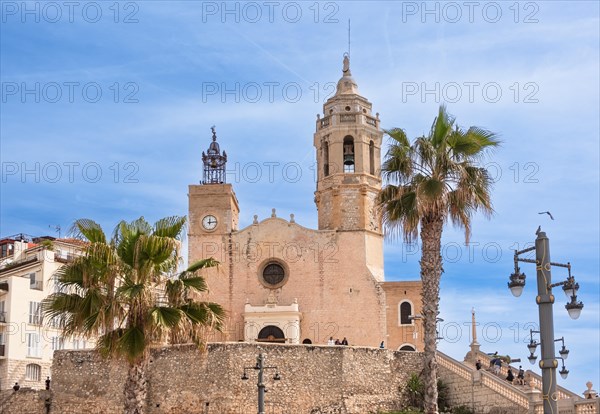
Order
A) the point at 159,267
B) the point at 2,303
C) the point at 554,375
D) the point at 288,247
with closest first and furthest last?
the point at 554,375 < the point at 159,267 < the point at 2,303 < the point at 288,247

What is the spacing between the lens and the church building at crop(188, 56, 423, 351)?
52250 millimetres

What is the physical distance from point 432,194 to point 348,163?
2905cm

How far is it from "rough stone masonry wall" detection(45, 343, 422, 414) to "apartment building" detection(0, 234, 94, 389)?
26.8 feet

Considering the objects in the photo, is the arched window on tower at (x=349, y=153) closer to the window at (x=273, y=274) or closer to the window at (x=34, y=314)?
the window at (x=273, y=274)

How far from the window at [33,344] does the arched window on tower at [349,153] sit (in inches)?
756

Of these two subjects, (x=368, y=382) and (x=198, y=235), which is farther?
(x=198, y=235)

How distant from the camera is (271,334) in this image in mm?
51938

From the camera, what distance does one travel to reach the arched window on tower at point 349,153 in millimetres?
56000

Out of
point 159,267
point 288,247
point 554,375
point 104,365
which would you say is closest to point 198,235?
point 288,247

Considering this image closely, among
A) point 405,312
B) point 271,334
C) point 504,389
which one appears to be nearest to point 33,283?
point 271,334

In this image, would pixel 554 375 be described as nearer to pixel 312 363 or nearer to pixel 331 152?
pixel 312 363

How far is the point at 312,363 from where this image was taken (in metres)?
38.8

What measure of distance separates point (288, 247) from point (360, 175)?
5766 millimetres

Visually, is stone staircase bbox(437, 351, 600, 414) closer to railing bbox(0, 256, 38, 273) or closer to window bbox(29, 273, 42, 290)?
window bbox(29, 273, 42, 290)
